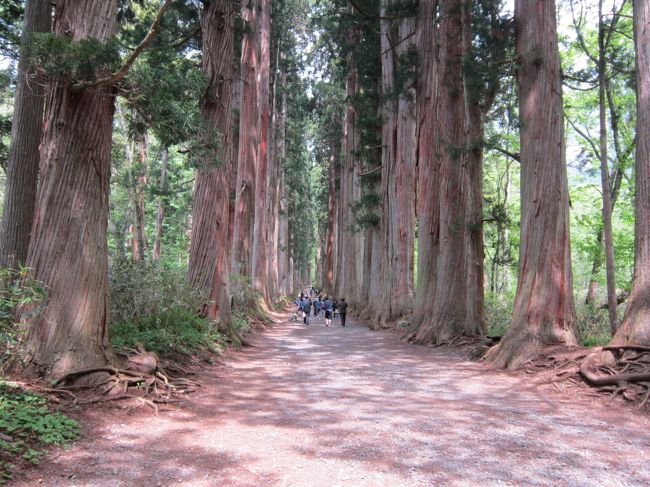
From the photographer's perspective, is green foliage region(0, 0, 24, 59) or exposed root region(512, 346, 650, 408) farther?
green foliage region(0, 0, 24, 59)

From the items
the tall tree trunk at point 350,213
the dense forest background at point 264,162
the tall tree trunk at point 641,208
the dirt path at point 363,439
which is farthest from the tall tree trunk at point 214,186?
the tall tree trunk at point 350,213

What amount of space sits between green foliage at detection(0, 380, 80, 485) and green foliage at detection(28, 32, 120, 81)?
10.9ft

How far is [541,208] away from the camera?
8625mm

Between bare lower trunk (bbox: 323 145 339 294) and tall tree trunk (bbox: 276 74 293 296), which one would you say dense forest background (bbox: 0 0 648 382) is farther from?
bare lower trunk (bbox: 323 145 339 294)

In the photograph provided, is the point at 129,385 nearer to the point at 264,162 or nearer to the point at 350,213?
the point at 264,162

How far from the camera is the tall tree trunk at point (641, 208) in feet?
21.9

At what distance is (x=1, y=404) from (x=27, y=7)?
7.20 meters

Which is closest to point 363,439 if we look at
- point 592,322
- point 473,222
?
point 473,222

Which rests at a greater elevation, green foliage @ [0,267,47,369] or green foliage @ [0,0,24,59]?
green foliage @ [0,0,24,59]

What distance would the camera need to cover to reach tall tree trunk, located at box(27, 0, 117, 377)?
17.4ft

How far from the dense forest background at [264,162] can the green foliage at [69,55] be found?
20 millimetres

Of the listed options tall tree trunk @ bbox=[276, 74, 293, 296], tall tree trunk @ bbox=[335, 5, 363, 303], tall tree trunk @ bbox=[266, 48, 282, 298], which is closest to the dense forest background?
tall tree trunk @ bbox=[335, 5, 363, 303]

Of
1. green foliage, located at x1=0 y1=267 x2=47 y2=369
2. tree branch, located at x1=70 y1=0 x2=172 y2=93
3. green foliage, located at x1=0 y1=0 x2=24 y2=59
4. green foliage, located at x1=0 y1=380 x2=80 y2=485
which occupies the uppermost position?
green foliage, located at x1=0 y1=0 x2=24 y2=59

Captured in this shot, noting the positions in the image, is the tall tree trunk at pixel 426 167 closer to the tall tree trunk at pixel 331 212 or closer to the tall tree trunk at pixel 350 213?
the tall tree trunk at pixel 350 213
